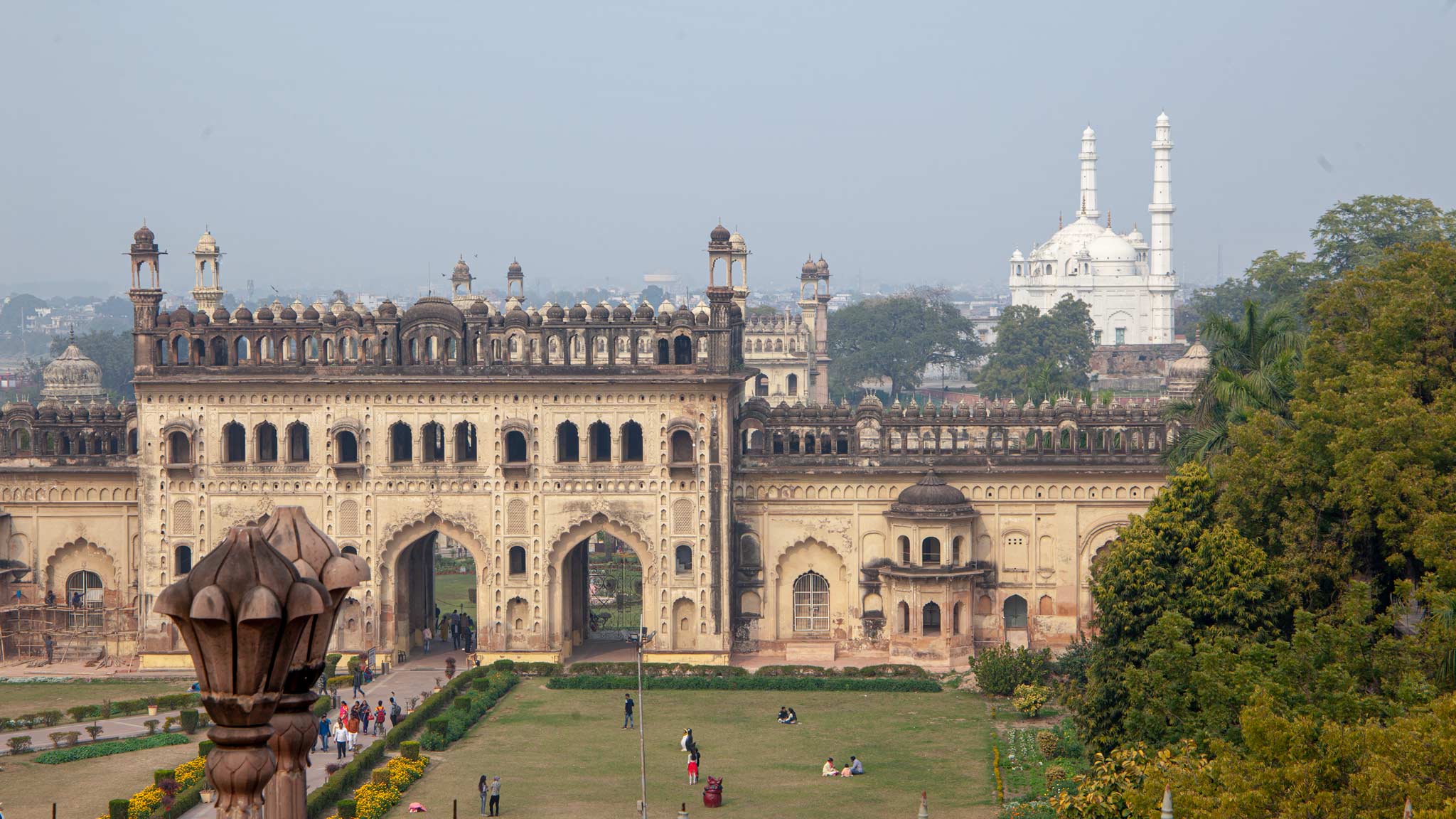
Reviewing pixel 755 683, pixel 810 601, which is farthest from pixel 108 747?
pixel 810 601

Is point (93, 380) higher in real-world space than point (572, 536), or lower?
higher

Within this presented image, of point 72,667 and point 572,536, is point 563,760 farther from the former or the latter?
point 72,667

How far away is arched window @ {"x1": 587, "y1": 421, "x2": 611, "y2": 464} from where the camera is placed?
147ft

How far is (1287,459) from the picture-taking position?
30297 millimetres

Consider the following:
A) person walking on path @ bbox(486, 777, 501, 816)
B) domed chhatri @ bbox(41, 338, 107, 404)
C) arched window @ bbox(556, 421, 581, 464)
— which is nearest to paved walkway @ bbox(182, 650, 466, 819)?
person walking on path @ bbox(486, 777, 501, 816)

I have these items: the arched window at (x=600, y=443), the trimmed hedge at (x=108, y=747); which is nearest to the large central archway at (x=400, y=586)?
the arched window at (x=600, y=443)

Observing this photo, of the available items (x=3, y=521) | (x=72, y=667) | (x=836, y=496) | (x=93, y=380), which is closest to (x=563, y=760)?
(x=836, y=496)

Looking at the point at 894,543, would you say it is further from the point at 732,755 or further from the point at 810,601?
the point at 732,755

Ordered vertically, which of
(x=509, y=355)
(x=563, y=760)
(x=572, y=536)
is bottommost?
(x=563, y=760)

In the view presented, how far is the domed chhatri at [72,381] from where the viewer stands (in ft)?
233

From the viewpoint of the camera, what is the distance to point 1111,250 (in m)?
152

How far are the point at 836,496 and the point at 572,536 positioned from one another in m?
6.53

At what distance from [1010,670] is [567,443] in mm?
12217

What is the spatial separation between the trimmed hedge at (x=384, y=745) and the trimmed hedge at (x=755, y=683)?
1916mm
